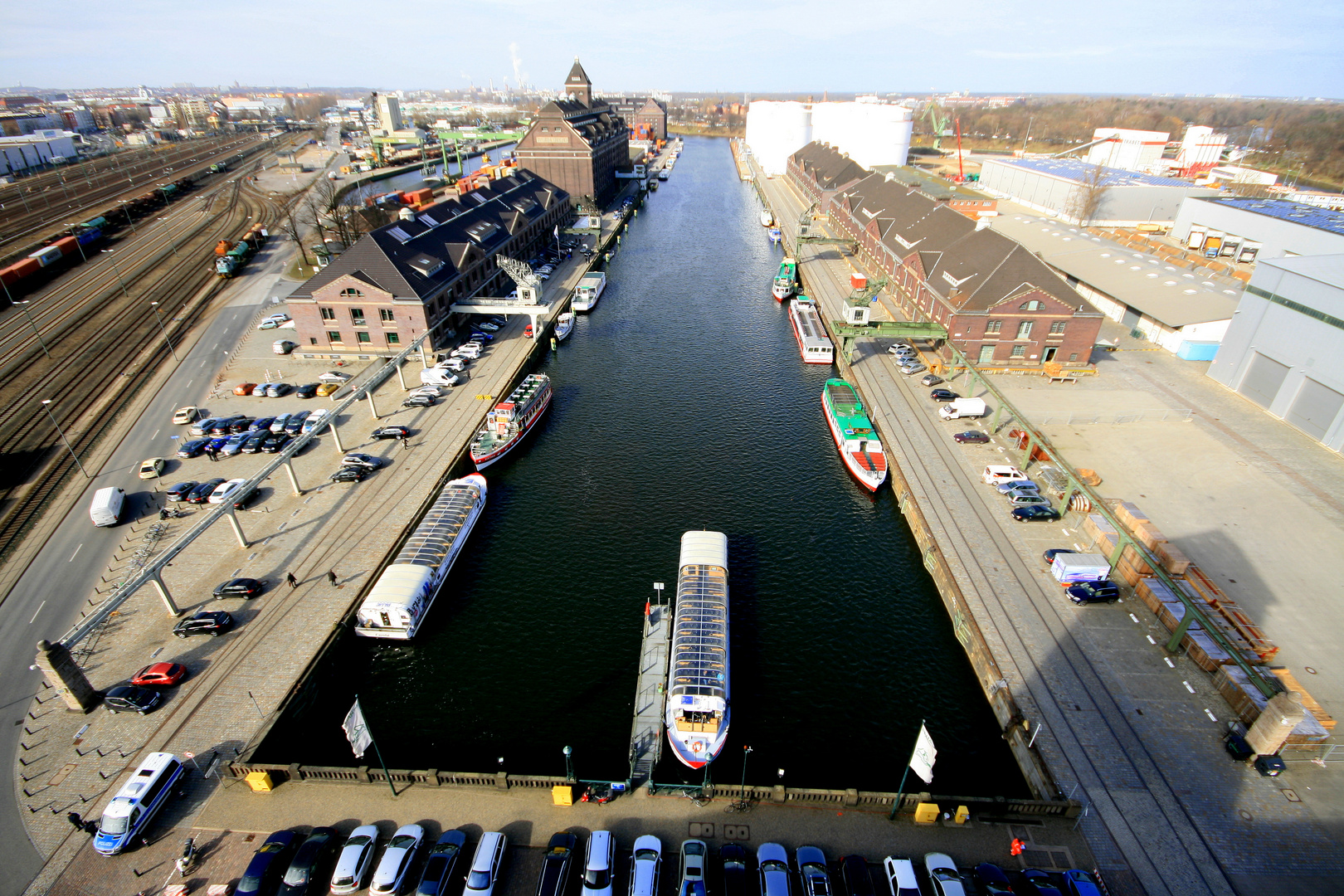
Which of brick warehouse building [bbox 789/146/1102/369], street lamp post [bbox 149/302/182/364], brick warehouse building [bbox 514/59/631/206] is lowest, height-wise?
street lamp post [bbox 149/302/182/364]

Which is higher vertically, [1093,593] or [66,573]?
[1093,593]

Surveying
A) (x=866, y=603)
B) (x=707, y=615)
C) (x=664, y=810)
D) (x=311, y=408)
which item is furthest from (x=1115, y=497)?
(x=311, y=408)

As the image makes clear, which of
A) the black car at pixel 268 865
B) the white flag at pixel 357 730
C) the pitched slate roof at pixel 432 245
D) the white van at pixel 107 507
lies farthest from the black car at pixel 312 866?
the pitched slate roof at pixel 432 245

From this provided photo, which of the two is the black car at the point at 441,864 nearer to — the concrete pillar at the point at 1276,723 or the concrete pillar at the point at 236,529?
the concrete pillar at the point at 236,529

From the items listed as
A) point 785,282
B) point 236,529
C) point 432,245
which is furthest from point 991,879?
point 785,282

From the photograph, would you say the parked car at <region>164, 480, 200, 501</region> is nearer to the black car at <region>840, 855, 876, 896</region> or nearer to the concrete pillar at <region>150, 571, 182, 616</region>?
the concrete pillar at <region>150, 571, 182, 616</region>

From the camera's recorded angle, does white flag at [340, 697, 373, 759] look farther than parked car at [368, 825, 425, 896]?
Yes

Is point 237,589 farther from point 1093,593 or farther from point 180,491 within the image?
point 1093,593

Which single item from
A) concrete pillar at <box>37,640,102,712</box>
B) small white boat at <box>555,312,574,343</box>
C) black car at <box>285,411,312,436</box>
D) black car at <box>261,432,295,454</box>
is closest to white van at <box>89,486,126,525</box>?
black car at <box>261,432,295,454</box>
